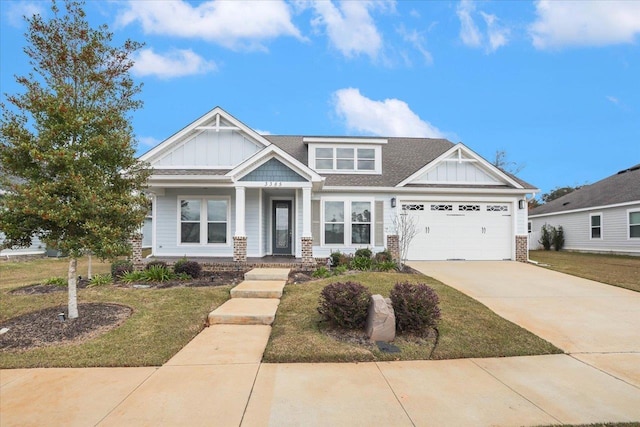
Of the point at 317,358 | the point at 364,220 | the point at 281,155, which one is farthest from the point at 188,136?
the point at 317,358

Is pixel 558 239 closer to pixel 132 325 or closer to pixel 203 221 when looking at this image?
pixel 203 221

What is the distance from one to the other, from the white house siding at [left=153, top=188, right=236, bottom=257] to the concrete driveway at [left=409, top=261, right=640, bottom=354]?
7.21 m

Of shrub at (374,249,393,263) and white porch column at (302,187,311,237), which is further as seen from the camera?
shrub at (374,249,393,263)

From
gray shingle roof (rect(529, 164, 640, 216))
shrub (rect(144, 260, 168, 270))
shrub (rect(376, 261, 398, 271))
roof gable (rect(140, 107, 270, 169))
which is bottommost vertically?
shrub (rect(376, 261, 398, 271))

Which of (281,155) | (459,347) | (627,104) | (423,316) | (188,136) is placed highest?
(627,104)

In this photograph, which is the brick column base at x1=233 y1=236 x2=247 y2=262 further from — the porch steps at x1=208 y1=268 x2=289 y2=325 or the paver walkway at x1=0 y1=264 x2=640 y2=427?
the paver walkway at x1=0 y1=264 x2=640 y2=427

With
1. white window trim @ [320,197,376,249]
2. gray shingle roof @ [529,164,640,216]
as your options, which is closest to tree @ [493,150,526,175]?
gray shingle roof @ [529,164,640,216]

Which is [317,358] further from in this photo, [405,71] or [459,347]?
[405,71]

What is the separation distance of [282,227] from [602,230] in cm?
Result: 1797

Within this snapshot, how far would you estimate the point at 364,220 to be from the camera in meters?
14.1

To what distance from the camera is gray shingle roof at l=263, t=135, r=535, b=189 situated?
14.4 m

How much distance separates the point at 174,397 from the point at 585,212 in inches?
958

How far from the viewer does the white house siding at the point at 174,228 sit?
43.4 feet

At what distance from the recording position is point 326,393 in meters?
3.68
